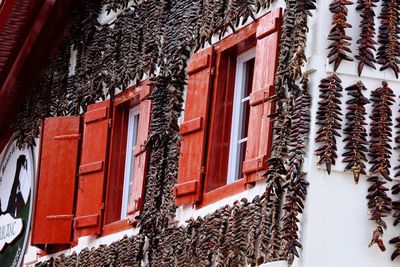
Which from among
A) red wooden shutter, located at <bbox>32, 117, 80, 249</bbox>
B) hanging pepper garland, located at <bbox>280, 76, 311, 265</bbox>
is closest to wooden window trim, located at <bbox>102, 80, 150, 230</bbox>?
red wooden shutter, located at <bbox>32, 117, 80, 249</bbox>

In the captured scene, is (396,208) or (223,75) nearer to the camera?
(396,208)

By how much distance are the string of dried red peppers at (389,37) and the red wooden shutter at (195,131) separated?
2.16 metres

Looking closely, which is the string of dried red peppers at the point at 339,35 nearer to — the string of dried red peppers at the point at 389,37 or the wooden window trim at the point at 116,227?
the string of dried red peppers at the point at 389,37

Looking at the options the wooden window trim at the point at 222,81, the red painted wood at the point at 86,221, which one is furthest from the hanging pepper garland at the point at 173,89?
the red painted wood at the point at 86,221

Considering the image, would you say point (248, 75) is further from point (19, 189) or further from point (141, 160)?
point (19, 189)

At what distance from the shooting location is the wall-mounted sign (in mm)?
18641

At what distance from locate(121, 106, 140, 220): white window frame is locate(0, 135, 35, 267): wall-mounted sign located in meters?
2.41

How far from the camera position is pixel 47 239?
682 inches

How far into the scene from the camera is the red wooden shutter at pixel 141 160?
49.7 feet

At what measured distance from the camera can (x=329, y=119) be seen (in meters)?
11.6

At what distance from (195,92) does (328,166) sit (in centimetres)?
268

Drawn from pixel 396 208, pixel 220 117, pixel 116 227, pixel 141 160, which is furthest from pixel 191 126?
pixel 396 208

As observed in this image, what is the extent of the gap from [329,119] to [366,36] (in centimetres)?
66

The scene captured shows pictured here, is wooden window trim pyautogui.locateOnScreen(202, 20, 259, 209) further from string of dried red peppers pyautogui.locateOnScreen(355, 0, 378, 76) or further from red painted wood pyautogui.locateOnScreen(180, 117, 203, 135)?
string of dried red peppers pyautogui.locateOnScreen(355, 0, 378, 76)
